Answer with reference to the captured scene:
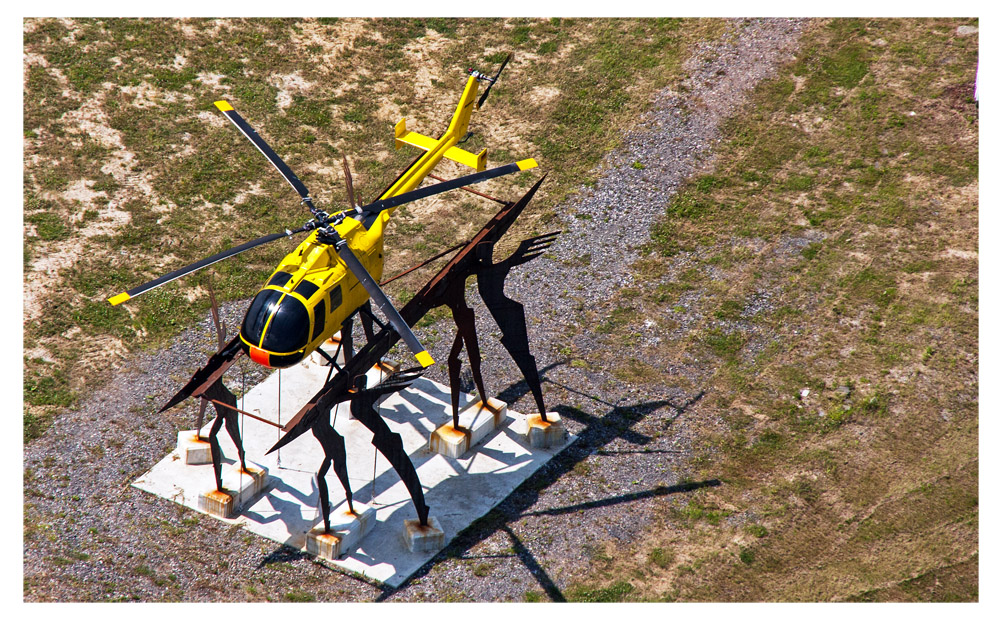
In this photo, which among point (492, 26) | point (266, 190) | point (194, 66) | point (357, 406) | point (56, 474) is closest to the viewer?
point (357, 406)

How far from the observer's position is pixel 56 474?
1906cm

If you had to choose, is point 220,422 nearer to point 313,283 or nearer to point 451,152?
point 313,283

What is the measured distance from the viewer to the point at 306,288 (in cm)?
1578

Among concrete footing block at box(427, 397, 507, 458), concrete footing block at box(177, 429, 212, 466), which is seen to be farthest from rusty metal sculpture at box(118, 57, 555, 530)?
concrete footing block at box(177, 429, 212, 466)

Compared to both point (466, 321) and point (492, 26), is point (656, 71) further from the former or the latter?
point (466, 321)

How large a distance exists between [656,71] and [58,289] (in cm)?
1960

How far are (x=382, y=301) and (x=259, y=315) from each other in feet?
7.68

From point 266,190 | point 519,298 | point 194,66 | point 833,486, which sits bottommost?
point 833,486

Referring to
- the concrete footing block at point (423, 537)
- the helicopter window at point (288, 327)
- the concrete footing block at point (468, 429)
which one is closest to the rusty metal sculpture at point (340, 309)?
the helicopter window at point (288, 327)

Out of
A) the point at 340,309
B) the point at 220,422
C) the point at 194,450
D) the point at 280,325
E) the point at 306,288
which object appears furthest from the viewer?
the point at 194,450

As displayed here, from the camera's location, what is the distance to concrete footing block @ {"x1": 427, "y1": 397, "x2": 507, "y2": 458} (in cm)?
1975

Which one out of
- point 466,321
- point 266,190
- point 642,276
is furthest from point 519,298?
point 266,190

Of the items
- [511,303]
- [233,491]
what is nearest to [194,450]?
[233,491]

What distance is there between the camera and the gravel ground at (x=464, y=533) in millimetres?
16922
